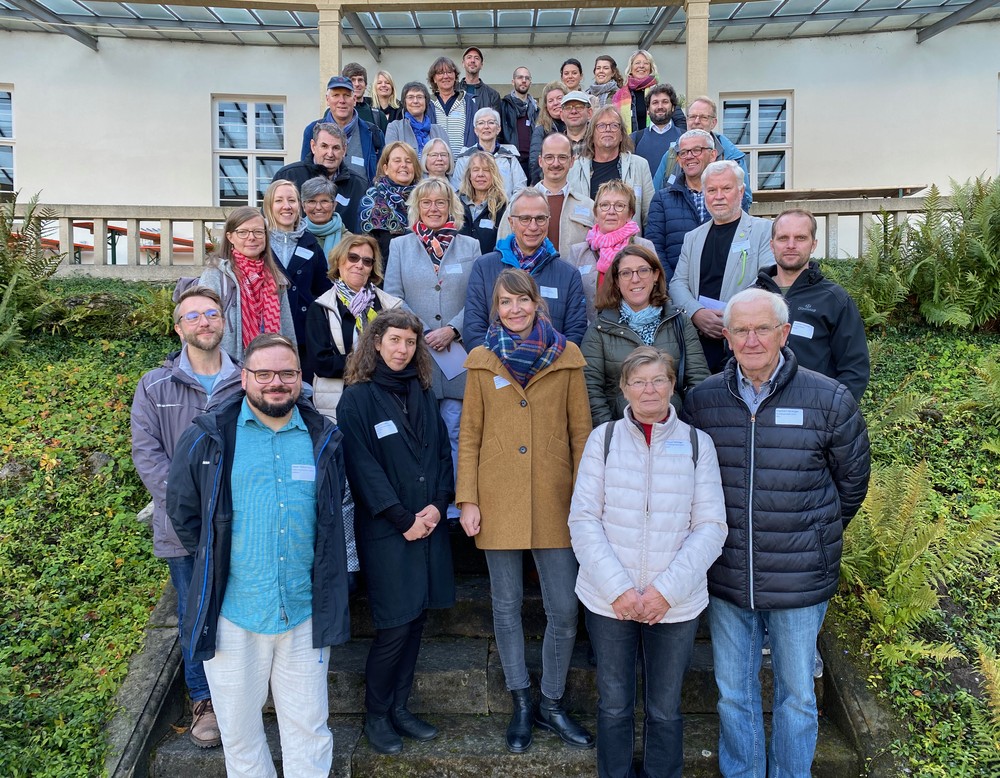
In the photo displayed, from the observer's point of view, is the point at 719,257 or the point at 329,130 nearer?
the point at 719,257

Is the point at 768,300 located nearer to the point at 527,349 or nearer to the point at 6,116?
the point at 527,349

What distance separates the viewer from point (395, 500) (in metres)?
3.55

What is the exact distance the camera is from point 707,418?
11.2ft

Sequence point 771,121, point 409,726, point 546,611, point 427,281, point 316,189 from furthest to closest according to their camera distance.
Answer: point 771,121 < point 316,189 < point 427,281 < point 409,726 < point 546,611

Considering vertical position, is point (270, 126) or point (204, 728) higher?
point (270, 126)

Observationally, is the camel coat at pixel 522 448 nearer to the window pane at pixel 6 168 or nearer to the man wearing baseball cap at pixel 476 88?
the man wearing baseball cap at pixel 476 88

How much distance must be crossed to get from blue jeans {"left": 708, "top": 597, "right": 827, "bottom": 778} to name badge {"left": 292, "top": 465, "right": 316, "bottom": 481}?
1.88 metres

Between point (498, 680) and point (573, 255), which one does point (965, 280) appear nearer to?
point (573, 255)

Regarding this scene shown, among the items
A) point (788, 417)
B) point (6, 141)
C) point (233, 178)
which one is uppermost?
point (6, 141)

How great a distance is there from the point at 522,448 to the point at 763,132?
12.0 m

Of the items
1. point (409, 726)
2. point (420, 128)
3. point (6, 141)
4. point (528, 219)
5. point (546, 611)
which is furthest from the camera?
point (6, 141)

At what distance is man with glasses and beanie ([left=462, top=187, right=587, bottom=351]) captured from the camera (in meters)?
4.35

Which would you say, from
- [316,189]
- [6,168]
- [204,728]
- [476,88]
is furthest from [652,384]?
[6,168]

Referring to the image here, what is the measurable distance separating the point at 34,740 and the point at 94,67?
13030mm
